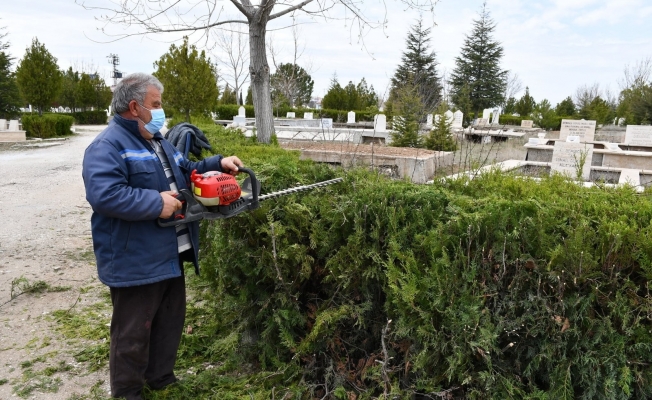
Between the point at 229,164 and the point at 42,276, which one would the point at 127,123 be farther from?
the point at 42,276

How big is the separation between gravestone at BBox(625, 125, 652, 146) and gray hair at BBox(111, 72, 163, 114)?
723 inches

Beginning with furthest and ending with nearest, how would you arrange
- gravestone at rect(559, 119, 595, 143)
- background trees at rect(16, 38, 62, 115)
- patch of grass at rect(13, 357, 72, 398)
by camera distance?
background trees at rect(16, 38, 62, 115), gravestone at rect(559, 119, 595, 143), patch of grass at rect(13, 357, 72, 398)

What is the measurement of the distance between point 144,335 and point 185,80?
47.5ft

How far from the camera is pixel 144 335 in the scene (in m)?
2.72

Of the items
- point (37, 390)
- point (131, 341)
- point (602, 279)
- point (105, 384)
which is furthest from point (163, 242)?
point (602, 279)

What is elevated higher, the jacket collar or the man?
the jacket collar

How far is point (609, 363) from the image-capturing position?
204 cm

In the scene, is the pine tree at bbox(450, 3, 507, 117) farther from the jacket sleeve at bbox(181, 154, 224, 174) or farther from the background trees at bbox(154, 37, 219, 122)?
the jacket sleeve at bbox(181, 154, 224, 174)

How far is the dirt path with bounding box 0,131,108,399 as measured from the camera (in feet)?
10.4

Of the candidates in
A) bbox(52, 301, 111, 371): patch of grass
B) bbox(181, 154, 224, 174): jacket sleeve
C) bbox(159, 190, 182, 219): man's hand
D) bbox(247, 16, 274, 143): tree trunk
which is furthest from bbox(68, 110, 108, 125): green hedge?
bbox(159, 190, 182, 219): man's hand

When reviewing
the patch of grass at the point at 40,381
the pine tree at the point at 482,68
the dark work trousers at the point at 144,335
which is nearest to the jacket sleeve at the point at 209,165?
the dark work trousers at the point at 144,335

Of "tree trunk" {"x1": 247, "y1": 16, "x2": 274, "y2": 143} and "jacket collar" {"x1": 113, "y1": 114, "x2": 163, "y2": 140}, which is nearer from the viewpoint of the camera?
"jacket collar" {"x1": 113, "y1": 114, "x2": 163, "y2": 140}

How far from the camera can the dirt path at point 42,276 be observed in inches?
125

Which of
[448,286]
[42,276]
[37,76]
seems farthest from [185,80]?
[448,286]
